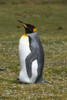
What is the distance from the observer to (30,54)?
498 inches

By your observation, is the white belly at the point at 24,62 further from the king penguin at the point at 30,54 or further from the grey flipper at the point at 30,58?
the grey flipper at the point at 30,58

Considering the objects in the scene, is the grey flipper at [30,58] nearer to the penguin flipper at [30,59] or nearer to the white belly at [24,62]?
the penguin flipper at [30,59]

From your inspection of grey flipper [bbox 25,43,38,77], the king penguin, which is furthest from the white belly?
grey flipper [bbox 25,43,38,77]

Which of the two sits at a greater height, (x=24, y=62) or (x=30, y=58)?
(x=30, y=58)

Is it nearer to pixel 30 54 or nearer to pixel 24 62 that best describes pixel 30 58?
pixel 30 54

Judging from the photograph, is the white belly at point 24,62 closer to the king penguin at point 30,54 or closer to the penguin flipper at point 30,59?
the king penguin at point 30,54

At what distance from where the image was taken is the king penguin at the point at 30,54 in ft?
41.2

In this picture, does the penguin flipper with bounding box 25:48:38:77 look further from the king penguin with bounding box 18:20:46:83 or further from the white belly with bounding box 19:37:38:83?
the white belly with bounding box 19:37:38:83

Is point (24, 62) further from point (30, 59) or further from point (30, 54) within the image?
point (30, 54)

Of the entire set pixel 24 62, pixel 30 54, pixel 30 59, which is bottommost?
pixel 24 62

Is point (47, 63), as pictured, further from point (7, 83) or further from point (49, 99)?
point (49, 99)

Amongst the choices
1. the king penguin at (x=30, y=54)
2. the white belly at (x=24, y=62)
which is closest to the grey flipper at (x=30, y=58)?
the king penguin at (x=30, y=54)

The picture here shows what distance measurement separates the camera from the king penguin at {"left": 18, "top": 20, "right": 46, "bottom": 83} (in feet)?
41.2

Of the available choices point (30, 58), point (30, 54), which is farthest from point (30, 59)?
point (30, 54)
